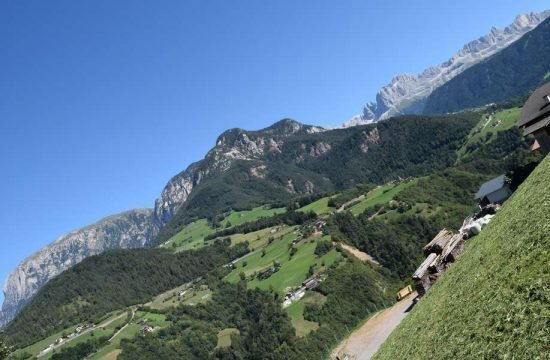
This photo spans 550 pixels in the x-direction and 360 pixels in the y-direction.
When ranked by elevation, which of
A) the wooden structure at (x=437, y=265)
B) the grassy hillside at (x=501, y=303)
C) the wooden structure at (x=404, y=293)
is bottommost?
the wooden structure at (x=404, y=293)

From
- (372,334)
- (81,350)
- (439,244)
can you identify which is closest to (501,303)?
(372,334)

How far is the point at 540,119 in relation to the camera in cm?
4925

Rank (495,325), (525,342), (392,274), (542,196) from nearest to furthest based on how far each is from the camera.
Answer: (525,342)
(495,325)
(542,196)
(392,274)

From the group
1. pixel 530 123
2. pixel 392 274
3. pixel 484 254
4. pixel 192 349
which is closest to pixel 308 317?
pixel 392 274

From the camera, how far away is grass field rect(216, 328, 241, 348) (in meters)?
182

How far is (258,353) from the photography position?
163875mm

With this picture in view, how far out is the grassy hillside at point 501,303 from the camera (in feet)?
42.7

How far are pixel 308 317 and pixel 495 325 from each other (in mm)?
150958

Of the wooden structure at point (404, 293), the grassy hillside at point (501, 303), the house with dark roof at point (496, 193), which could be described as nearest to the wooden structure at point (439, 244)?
the wooden structure at point (404, 293)

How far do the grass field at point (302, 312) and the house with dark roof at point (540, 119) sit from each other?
115828 millimetres

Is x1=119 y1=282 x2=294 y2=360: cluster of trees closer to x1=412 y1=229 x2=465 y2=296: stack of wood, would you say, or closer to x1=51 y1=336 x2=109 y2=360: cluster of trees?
x1=51 y1=336 x2=109 y2=360: cluster of trees

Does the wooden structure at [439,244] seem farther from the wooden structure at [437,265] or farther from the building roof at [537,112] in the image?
the building roof at [537,112]

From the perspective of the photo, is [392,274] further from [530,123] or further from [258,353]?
[530,123]

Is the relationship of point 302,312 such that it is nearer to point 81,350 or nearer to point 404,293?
point 81,350
